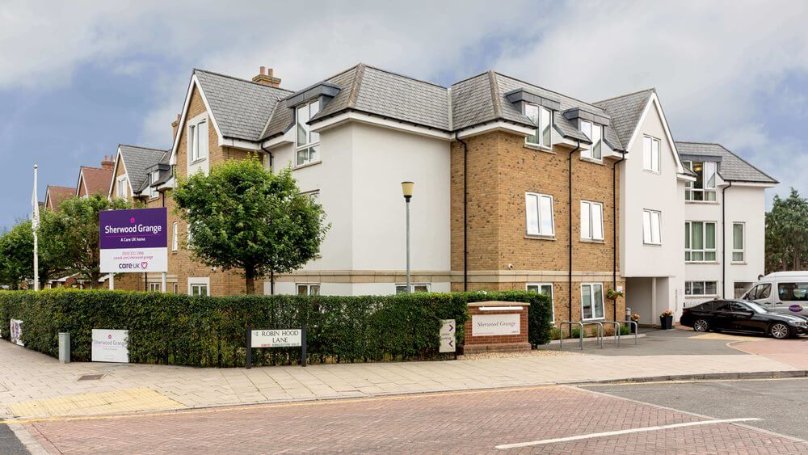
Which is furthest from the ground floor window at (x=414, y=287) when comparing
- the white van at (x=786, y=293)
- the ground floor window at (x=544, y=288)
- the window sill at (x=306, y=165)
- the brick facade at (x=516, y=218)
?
the white van at (x=786, y=293)

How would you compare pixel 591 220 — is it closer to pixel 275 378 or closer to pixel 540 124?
pixel 540 124

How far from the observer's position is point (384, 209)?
20.2m

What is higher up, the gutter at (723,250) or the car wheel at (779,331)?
the gutter at (723,250)

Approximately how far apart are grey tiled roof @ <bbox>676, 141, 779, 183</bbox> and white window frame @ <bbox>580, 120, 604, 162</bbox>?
10.7 metres

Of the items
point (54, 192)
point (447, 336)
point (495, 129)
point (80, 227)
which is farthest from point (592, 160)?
point (54, 192)

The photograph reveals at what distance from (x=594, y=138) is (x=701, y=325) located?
9.11m

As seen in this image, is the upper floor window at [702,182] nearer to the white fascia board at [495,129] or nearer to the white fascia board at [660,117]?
the white fascia board at [660,117]

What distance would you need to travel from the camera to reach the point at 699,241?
107ft

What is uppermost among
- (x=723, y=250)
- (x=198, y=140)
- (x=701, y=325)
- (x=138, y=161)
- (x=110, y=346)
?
(x=138, y=161)

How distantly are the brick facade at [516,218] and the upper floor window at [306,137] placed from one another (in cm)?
484

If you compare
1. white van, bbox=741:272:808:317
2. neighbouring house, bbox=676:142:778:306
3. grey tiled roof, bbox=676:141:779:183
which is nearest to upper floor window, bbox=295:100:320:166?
white van, bbox=741:272:808:317

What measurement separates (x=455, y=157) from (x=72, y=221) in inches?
639

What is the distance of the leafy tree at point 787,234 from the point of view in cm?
5475

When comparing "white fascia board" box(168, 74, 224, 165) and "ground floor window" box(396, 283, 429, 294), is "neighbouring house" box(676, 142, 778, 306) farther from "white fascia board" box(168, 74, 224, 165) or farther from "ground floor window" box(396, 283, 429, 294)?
"white fascia board" box(168, 74, 224, 165)
